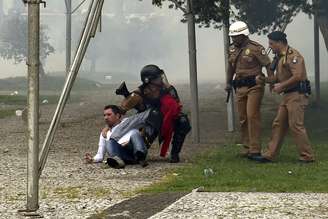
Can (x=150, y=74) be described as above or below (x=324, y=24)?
below

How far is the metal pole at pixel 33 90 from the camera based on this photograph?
270 inches

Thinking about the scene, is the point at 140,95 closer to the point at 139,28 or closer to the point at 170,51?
the point at 170,51

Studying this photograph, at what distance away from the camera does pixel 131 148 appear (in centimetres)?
1012

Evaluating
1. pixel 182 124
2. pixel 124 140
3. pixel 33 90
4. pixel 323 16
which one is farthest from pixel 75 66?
pixel 323 16

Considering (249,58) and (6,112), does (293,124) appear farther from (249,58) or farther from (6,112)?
(6,112)

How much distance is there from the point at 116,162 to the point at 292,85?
7.82ft

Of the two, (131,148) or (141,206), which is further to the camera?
(131,148)

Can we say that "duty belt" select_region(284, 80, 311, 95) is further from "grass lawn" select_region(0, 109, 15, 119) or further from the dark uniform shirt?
"grass lawn" select_region(0, 109, 15, 119)

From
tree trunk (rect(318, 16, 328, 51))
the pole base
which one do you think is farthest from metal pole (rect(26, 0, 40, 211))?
tree trunk (rect(318, 16, 328, 51))

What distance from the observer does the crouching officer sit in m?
10.3

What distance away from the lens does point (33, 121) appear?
6.91 metres

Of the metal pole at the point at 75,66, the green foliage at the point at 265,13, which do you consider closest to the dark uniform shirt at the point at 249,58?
the metal pole at the point at 75,66

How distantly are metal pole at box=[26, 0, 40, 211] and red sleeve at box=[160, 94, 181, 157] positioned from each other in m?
3.44

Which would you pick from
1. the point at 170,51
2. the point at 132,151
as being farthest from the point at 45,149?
the point at 170,51
